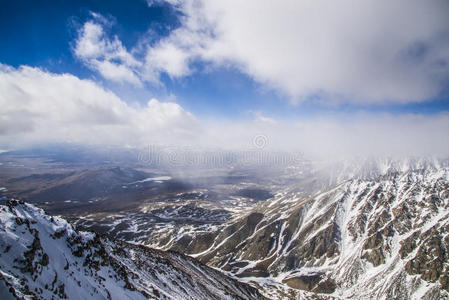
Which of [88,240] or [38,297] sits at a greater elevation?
[38,297]

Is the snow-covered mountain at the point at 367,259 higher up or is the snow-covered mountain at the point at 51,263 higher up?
the snow-covered mountain at the point at 51,263

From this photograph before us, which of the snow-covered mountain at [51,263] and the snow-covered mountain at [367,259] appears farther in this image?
the snow-covered mountain at [367,259]

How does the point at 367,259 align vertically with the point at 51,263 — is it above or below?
below

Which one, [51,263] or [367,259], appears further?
[367,259]

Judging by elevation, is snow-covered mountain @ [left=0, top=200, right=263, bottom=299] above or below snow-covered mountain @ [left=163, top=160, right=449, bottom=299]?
above

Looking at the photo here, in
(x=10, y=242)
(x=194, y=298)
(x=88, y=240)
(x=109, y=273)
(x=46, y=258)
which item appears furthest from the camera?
(x=194, y=298)

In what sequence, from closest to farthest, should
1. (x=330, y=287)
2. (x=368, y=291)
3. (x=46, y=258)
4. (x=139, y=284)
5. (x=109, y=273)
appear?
(x=46, y=258), (x=109, y=273), (x=139, y=284), (x=368, y=291), (x=330, y=287)

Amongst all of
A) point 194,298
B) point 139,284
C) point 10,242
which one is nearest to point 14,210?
point 10,242

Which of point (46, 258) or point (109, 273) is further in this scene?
point (109, 273)

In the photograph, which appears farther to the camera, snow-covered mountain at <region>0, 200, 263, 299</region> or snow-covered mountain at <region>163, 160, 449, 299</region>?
snow-covered mountain at <region>163, 160, 449, 299</region>

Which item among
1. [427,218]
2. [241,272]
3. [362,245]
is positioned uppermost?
[427,218]

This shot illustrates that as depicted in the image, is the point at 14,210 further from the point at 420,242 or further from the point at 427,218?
the point at 427,218
